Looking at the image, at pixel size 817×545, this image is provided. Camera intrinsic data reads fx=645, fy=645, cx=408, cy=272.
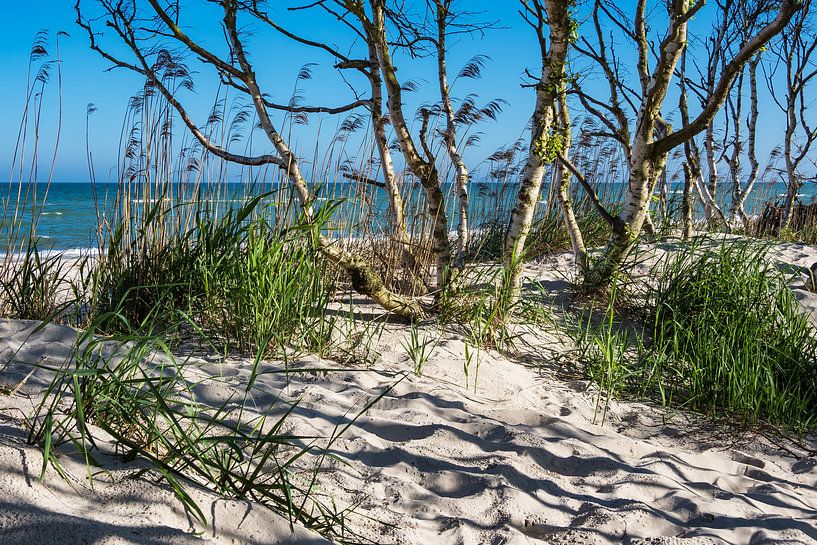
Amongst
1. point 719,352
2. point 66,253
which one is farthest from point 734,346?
point 66,253

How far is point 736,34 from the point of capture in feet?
24.8

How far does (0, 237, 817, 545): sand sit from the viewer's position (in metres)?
1.46

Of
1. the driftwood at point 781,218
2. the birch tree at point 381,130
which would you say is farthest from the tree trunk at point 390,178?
the driftwood at point 781,218

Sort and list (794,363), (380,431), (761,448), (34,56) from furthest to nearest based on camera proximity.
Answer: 1. (34,56)
2. (794,363)
3. (761,448)
4. (380,431)

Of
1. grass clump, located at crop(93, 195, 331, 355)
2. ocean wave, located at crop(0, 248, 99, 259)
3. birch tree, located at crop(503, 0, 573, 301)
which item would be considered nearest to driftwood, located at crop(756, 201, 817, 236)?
birch tree, located at crop(503, 0, 573, 301)

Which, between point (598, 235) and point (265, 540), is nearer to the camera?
point (265, 540)

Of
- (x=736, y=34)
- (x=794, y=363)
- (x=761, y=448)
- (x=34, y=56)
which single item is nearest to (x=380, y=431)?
(x=761, y=448)

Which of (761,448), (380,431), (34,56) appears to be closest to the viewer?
(380,431)

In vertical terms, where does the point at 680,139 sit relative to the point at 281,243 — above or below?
above

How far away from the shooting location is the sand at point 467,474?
1463 mm

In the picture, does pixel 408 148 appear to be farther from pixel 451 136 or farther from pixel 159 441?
pixel 159 441

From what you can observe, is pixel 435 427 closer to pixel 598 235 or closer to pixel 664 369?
pixel 664 369

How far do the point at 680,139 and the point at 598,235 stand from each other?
2809mm

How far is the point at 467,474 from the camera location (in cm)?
217
